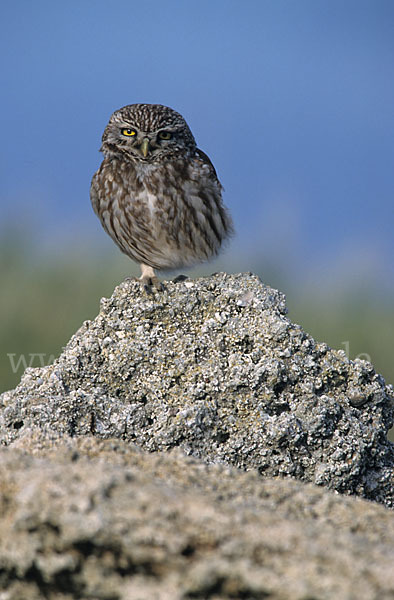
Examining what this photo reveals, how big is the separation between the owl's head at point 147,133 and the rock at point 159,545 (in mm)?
3699

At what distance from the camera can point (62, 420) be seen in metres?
3.23

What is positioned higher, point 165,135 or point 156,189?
point 165,135

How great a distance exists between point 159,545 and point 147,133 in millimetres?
4109

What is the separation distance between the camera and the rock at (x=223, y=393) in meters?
3.13

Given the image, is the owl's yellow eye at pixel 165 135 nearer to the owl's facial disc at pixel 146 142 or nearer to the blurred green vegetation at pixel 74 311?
the owl's facial disc at pixel 146 142

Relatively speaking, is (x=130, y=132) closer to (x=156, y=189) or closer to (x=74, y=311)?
(x=156, y=189)

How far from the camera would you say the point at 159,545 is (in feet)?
5.37

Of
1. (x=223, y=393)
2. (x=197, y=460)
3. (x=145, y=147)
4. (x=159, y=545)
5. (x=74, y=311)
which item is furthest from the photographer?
(x=74, y=311)

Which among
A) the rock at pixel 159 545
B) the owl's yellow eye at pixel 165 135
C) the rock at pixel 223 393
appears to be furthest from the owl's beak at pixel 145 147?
the rock at pixel 159 545

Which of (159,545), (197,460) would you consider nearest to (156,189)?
(197,460)

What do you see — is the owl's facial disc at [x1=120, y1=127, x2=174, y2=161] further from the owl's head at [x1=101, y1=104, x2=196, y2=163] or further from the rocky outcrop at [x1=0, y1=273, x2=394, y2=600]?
the rocky outcrop at [x1=0, y1=273, x2=394, y2=600]

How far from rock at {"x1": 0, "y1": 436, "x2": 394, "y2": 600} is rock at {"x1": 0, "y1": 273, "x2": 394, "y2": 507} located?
1146mm

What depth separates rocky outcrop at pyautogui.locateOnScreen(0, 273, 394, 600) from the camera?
5.34 feet

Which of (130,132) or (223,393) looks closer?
(223,393)
